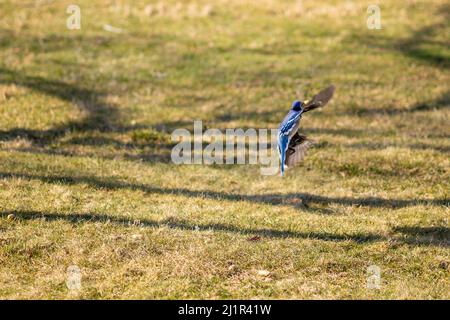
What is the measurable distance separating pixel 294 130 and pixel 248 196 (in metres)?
2.51

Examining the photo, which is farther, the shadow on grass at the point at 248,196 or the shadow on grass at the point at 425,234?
the shadow on grass at the point at 248,196

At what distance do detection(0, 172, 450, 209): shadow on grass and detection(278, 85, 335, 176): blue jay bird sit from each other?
1.63m

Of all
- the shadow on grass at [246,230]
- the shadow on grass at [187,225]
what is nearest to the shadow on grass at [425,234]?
the shadow on grass at [246,230]

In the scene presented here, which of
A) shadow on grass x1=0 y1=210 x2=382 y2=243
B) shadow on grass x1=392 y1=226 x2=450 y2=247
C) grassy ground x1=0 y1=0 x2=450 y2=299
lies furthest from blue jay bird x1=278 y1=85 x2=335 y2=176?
shadow on grass x1=392 y1=226 x2=450 y2=247

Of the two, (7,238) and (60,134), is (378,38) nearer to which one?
(60,134)

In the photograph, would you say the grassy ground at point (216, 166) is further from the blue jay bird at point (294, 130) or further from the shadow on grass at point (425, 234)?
the blue jay bird at point (294, 130)

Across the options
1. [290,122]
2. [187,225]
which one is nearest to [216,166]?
[187,225]

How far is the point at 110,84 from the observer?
17.6 m

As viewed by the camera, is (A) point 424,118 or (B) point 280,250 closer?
(B) point 280,250

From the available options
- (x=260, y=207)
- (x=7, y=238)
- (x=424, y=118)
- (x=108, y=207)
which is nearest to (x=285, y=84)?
(x=424, y=118)

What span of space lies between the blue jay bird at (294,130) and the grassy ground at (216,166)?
114cm

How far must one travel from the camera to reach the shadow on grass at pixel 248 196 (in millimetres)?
10789

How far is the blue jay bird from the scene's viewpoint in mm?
8578

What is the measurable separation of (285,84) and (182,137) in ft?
16.4
